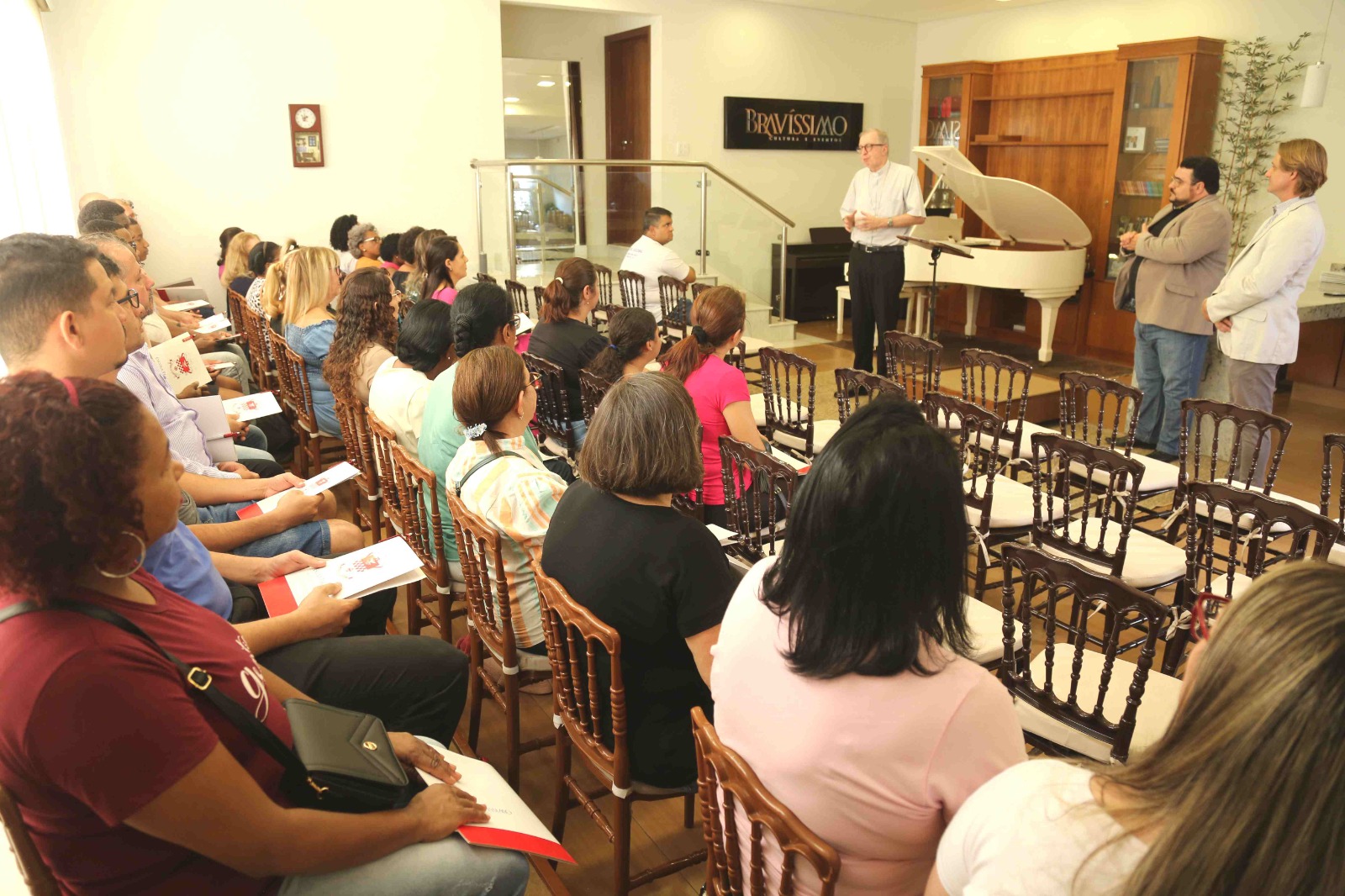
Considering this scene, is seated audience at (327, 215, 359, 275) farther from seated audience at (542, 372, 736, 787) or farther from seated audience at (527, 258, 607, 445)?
seated audience at (542, 372, 736, 787)

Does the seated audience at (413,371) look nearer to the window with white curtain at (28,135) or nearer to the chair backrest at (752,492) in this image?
the chair backrest at (752,492)

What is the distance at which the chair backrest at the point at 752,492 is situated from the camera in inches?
95.3

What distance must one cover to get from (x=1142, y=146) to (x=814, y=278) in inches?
138

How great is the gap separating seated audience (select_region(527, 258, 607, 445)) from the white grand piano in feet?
13.4

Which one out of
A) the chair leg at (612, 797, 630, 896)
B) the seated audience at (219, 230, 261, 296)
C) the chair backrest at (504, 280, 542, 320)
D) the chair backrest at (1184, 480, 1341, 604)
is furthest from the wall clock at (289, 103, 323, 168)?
the chair backrest at (1184, 480, 1341, 604)

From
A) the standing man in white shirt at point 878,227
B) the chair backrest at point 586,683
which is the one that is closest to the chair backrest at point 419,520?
the chair backrest at point 586,683

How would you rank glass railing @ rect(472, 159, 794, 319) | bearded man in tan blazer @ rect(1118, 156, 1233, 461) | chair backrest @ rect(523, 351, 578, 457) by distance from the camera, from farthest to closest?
1. glass railing @ rect(472, 159, 794, 319)
2. bearded man in tan blazer @ rect(1118, 156, 1233, 461)
3. chair backrest @ rect(523, 351, 578, 457)

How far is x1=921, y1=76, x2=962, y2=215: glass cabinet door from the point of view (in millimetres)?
9578

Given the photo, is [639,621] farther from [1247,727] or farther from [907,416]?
[1247,727]

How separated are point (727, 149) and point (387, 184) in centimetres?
376

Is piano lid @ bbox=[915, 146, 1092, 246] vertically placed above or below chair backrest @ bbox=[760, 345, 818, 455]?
above

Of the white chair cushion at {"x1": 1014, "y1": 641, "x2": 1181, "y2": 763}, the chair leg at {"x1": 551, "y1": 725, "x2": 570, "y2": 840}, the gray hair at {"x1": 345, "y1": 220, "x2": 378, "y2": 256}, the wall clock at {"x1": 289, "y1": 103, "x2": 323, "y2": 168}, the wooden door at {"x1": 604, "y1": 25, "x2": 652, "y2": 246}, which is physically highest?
the wooden door at {"x1": 604, "y1": 25, "x2": 652, "y2": 246}

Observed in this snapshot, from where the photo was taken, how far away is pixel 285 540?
8.99ft

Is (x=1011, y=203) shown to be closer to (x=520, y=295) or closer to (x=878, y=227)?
(x=878, y=227)
